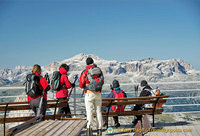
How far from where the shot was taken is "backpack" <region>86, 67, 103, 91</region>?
4.82m

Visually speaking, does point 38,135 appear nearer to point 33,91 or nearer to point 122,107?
point 33,91

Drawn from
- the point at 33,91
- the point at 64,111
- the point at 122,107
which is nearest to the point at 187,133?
the point at 122,107

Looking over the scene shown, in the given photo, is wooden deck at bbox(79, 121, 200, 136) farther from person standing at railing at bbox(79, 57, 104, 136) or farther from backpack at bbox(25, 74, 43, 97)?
backpack at bbox(25, 74, 43, 97)

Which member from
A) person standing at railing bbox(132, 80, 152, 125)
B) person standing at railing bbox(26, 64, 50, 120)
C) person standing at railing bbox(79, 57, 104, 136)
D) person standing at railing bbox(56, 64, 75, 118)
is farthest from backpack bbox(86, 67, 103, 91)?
person standing at railing bbox(132, 80, 152, 125)

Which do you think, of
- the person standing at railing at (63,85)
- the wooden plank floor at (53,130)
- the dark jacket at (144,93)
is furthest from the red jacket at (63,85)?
the wooden plank floor at (53,130)

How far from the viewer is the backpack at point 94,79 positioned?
4816mm

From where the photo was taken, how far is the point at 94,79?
486 centimetres

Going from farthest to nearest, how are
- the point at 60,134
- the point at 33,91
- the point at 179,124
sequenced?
the point at 179,124 → the point at 33,91 → the point at 60,134

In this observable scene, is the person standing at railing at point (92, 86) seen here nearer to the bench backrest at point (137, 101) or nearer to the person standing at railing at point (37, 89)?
the person standing at railing at point (37, 89)

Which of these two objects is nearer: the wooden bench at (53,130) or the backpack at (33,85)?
the wooden bench at (53,130)

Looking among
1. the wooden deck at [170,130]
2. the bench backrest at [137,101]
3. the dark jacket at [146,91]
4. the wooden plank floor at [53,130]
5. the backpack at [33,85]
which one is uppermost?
the backpack at [33,85]

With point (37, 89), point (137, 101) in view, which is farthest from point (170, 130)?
point (37, 89)

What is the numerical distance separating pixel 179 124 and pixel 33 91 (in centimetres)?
459

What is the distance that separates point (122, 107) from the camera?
6738mm
